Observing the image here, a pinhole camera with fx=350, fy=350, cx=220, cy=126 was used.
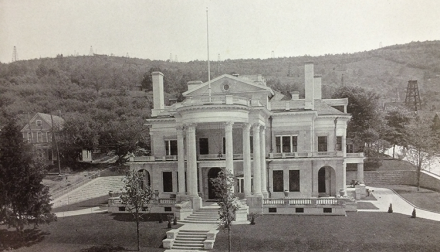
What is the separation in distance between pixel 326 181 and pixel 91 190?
27228mm

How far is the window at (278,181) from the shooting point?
33.7 metres

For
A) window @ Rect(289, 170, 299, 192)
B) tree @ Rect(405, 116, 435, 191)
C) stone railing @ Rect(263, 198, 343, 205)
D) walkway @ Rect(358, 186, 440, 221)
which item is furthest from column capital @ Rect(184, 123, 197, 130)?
tree @ Rect(405, 116, 435, 191)

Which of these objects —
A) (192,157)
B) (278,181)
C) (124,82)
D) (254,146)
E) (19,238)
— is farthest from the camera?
(124,82)

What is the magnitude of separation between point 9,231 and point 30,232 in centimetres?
152

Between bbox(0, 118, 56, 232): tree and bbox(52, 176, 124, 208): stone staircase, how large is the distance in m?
12.3

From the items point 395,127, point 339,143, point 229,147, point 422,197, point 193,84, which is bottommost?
point 422,197

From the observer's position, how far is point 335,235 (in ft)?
73.9

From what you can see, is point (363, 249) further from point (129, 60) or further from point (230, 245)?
point (129, 60)

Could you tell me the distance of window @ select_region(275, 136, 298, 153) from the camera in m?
34.2

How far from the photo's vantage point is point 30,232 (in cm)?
2588

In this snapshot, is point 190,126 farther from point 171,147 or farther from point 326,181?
point 326,181

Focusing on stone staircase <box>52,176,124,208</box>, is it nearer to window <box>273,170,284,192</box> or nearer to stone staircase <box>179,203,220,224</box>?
stone staircase <box>179,203,220,224</box>

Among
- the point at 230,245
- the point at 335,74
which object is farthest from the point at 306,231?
the point at 335,74

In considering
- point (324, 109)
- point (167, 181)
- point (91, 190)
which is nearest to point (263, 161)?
point (324, 109)
